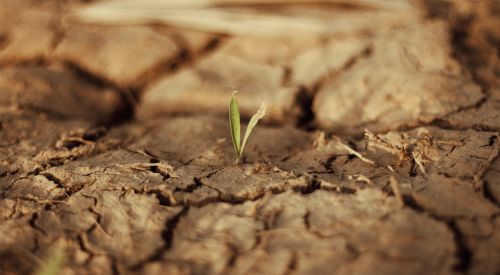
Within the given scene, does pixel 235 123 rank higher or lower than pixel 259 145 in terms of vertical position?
higher

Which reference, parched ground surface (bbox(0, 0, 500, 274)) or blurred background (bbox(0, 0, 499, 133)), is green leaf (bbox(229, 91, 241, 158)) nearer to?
parched ground surface (bbox(0, 0, 500, 274))

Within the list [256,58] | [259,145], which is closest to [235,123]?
[259,145]

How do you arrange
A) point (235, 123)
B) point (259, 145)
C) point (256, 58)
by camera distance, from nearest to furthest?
point (235, 123) < point (259, 145) < point (256, 58)

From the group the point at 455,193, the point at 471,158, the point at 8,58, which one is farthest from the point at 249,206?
the point at 8,58

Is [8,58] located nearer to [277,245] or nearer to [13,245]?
[13,245]

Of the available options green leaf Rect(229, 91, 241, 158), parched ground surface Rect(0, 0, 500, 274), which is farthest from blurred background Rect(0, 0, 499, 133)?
green leaf Rect(229, 91, 241, 158)

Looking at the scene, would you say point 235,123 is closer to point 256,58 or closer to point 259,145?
point 259,145

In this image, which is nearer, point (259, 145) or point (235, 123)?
point (235, 123)

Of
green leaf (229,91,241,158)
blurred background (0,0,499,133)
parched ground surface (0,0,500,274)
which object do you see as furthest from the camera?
blurred background (0,0,499,133)

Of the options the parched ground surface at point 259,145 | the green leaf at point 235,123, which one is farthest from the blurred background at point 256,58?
the green leaf at point 235,123
